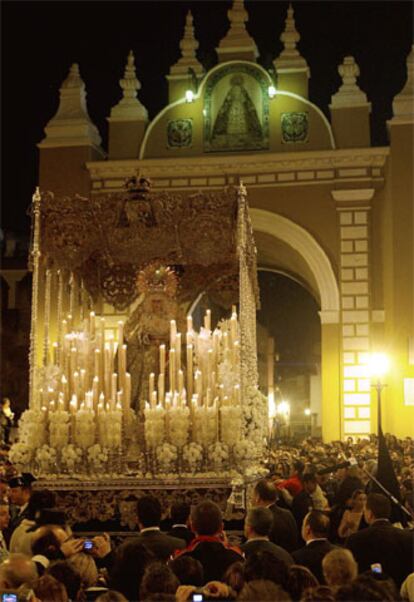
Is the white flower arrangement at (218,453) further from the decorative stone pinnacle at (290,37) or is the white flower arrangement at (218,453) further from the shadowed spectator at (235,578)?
the decorative stone pinnacle at (290,37)

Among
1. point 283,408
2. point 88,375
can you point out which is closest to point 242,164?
point 88,375

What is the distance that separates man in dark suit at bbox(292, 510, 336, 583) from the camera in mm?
7125

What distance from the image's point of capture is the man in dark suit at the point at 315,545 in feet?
23.4

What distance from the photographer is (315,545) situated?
723 cm

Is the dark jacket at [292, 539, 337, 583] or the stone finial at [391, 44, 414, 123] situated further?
the stone finial at [391, 44, 414, 123]

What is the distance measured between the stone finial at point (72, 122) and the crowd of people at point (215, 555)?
47.6ft

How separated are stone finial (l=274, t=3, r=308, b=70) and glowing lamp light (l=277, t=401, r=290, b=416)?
17.8 meters

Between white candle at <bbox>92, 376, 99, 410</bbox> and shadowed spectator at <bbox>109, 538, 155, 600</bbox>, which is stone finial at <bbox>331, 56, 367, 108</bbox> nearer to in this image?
white candle at <bbox>92, 376, 99, 410</bbox>

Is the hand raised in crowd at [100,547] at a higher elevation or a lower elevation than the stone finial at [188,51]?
lower

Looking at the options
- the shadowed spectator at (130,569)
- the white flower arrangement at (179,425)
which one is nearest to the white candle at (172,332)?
the white flower arrangement at (179,425)

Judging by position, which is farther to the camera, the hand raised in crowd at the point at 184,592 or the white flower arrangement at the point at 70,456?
the white flower arrangement at the point at 70,456

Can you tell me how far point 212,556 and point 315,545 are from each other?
80cm

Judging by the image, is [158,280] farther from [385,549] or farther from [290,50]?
[290,50]

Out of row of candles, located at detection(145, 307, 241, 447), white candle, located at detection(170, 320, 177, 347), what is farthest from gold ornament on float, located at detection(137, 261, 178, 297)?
row of candles, located at detection(145, 307, 241, 447)
